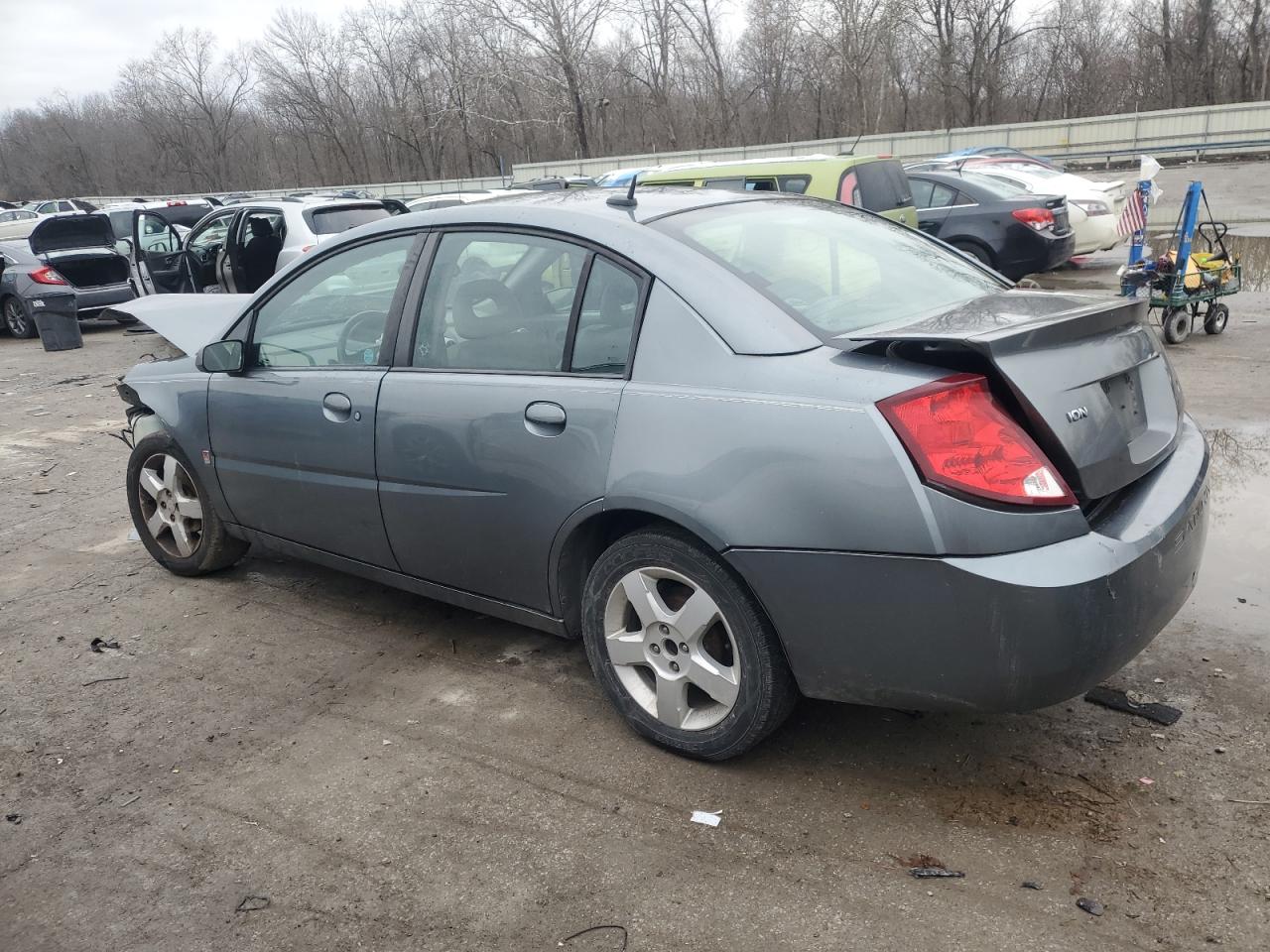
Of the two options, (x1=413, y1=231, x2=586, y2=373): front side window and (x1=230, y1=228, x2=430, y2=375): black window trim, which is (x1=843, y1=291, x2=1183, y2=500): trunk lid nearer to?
(x1=413, y1=231, x2=586, y2=373): front side window

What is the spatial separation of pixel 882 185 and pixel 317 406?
8.63 metres

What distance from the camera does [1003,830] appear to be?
263cm

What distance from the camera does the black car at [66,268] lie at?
14539mm

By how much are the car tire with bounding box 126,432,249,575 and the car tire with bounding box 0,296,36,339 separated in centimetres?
1201

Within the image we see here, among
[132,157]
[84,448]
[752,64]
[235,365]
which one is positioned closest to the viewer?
[235,365]

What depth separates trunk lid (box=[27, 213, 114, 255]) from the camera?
47.9 ft

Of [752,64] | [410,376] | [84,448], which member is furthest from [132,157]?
[410,376]

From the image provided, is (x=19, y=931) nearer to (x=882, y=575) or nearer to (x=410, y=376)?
(x=410, y=376)

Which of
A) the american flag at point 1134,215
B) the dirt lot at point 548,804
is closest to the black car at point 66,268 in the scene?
the dirt lot at point 548,804

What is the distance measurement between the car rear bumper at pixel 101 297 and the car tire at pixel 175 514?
1137 centimetres

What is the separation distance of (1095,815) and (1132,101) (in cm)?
5355

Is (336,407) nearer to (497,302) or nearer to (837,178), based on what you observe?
(497,302)

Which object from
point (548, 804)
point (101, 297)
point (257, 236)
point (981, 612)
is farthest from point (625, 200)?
point (101, 297)

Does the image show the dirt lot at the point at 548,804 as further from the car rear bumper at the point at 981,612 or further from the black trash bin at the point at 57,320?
the black trash bin at the point at 57,320
